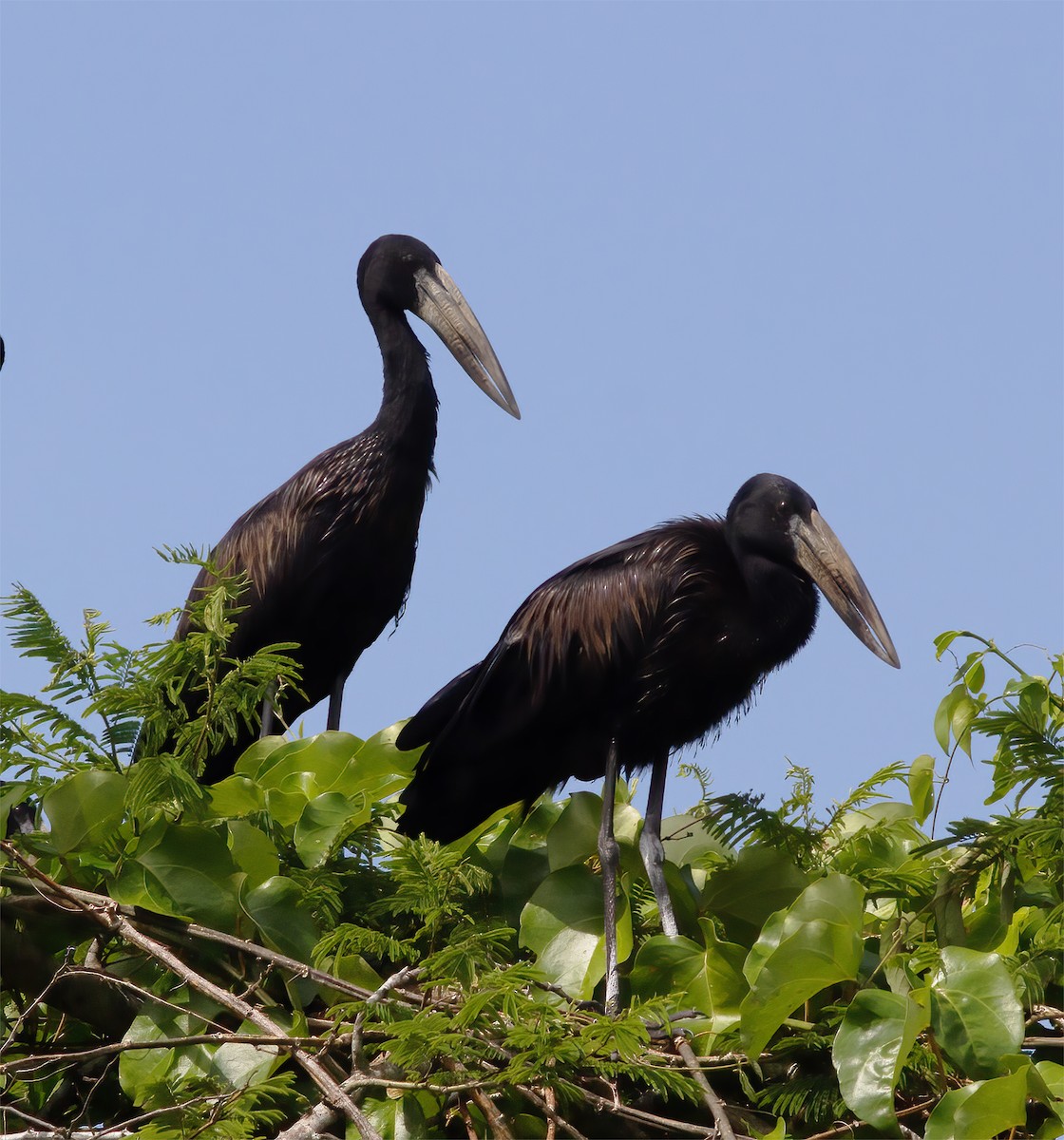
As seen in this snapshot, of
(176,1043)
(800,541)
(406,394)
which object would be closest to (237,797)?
(176,1043)

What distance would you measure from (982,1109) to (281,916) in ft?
4.51

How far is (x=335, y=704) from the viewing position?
5301 millimetres

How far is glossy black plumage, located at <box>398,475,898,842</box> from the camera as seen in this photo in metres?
4.14

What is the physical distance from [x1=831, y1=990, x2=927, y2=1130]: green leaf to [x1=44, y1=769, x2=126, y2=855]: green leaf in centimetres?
145

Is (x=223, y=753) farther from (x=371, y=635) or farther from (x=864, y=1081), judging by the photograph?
(x=864, y=1081)

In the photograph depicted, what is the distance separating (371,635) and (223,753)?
2.08ft

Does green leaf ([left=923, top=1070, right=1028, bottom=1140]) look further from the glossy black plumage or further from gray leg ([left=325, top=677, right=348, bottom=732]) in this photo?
gray leg ([left=325, top=677, right=348, bottom=732])

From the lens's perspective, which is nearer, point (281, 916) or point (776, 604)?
point (281, 916)

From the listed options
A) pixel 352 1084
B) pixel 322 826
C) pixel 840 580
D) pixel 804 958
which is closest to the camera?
pixel 352 1084

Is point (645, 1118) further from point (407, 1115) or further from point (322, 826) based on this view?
point (322, 826)

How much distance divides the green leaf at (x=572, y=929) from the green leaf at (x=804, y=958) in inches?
20.8

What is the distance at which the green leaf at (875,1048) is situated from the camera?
9.27 ft

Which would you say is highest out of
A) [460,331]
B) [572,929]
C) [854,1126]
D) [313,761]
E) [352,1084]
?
[460,331]

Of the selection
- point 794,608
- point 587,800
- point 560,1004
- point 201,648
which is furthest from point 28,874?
point 794,608
